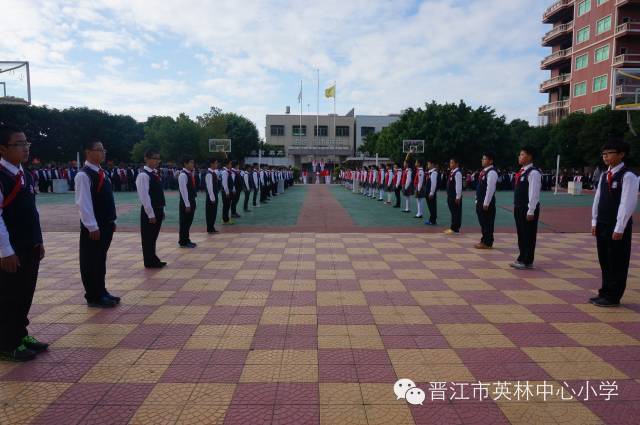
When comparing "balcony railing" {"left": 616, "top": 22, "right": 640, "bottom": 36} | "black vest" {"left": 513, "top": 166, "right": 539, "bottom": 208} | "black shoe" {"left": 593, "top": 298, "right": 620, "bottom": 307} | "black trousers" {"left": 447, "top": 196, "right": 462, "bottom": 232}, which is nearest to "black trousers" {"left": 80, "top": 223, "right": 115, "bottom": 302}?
"black shoe" {"left": 593, "top": 298, "right": 620, "bottom": 307}

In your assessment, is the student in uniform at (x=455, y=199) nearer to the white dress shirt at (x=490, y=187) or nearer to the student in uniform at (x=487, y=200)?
the student in uniform at (x=487, y=200)

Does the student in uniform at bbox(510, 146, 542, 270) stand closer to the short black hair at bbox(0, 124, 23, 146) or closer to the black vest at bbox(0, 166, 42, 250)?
the black vest at bbox(0, 166, 42, 250)

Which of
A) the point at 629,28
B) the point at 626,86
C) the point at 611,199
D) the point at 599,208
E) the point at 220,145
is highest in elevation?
the point at 629,28

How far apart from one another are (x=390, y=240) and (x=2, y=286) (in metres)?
7.45

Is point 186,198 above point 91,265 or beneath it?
above

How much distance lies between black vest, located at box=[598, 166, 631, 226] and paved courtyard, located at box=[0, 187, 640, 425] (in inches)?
40.5

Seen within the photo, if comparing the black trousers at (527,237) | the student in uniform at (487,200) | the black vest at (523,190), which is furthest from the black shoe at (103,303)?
the student in uniform at (487,200)

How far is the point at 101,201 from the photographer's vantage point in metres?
5.27

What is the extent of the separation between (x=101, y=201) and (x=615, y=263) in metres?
6.03

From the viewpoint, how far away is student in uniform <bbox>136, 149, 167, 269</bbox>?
273 inches

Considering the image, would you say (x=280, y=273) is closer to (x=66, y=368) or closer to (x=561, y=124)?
(x=66, y=368)

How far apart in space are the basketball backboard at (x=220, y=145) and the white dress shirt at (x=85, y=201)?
28.1 m

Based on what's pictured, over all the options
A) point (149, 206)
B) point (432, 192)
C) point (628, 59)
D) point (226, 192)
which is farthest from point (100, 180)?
point (628, 59)

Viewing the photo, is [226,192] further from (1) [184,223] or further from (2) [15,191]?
(2) [15,191]
